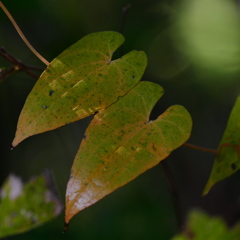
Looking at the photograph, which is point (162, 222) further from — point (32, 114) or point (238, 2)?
point (32, 114)

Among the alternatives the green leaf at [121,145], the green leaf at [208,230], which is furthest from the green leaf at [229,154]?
the green leaf at [208,230]

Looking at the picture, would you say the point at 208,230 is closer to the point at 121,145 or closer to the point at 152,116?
the point at 121,145

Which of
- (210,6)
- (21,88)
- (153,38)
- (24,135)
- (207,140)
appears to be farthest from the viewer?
(207,140)

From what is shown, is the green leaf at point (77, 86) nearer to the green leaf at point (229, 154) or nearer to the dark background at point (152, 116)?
the green leaf at point (229, 154)

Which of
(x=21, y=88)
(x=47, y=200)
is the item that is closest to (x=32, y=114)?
(x=47, y=200)

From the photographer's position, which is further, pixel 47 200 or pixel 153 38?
pixel 153 38

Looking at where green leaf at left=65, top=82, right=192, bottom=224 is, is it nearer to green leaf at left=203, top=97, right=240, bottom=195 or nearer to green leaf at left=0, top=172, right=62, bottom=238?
green leaf at left=203, top=97, right=240, bottom=195

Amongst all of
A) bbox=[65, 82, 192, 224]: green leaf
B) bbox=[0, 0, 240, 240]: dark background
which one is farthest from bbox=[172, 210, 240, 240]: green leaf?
bbox=[65, 82, 192, 224]: green leaf
